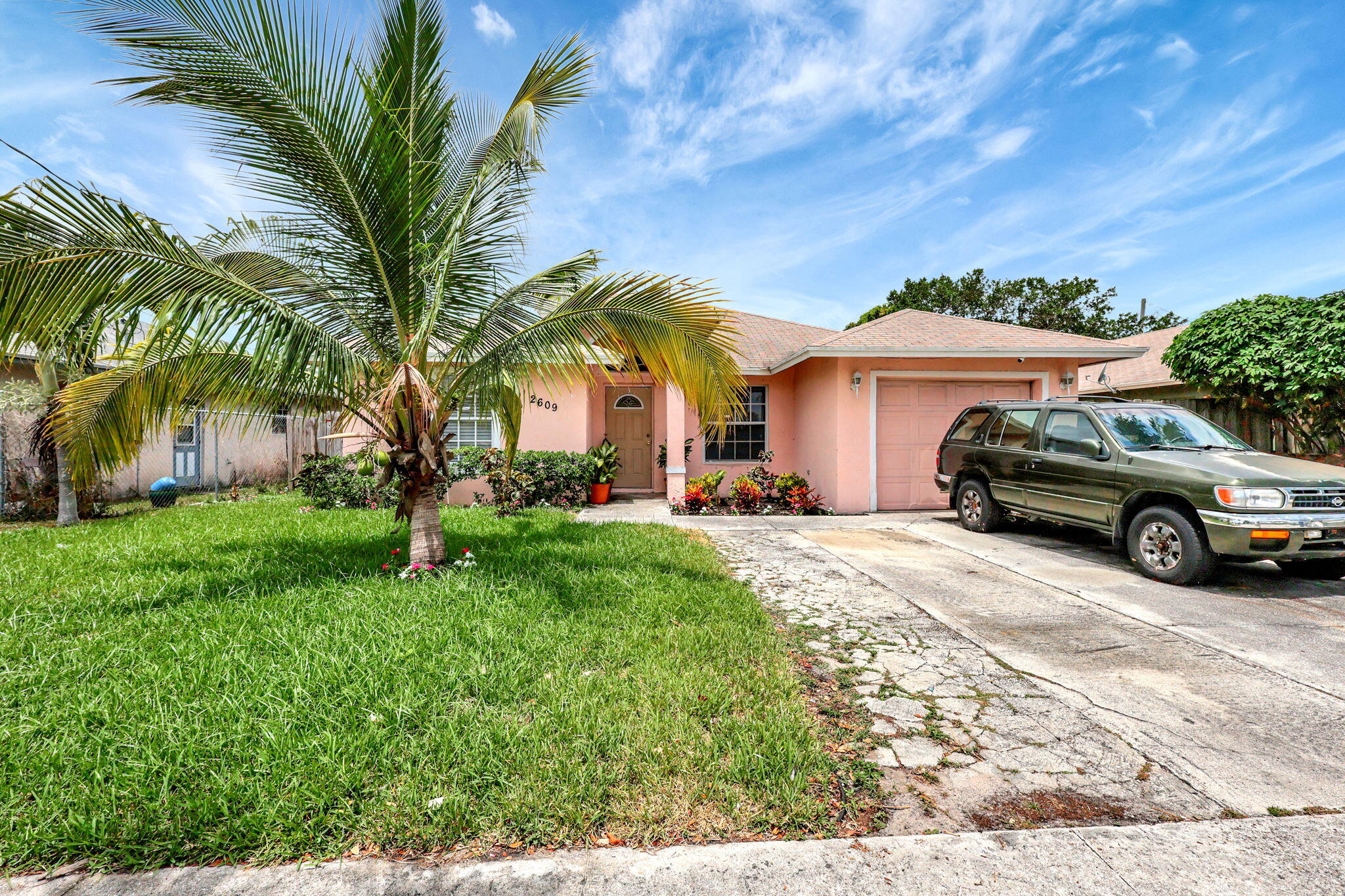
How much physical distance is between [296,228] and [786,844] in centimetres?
575

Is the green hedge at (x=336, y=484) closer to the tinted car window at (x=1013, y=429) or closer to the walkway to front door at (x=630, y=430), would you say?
the walkway to front door at (x=630, y=430)

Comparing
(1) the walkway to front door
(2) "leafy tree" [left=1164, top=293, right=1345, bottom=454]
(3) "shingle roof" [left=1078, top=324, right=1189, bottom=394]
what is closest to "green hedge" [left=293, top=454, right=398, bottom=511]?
(1) the walkway to front door

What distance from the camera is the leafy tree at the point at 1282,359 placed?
29.5ft

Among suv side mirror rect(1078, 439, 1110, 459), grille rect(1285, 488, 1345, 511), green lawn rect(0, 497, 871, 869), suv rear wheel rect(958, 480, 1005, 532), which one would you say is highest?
suv side mirror rect(1078, 439, 1110, 459)

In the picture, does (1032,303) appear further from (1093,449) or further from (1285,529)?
(1285,529)

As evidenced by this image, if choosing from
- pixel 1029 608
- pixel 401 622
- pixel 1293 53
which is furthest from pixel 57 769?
pixel 1293 53

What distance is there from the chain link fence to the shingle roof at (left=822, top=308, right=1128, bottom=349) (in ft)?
28.8

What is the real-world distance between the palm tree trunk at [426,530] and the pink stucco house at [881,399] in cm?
447

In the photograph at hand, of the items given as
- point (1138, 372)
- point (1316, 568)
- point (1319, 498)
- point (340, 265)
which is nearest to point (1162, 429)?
point (1319, 498)

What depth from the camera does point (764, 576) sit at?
5.63m

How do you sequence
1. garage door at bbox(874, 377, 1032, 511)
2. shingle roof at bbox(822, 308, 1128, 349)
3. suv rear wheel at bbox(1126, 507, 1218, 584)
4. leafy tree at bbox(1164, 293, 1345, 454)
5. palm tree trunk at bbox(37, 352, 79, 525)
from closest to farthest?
suv rear wheel at bbox(1126, 507, 1218, 584), palm tree trunk at bbox(37, 352, 79, 525), leafy tree at bbox(1164, 293, 1345, 454), shingle roof at bbox(822, 308, 1128, 349), garage door at bbox(874, 377, 1032, 511)

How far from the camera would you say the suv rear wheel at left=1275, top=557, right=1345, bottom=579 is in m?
5.56

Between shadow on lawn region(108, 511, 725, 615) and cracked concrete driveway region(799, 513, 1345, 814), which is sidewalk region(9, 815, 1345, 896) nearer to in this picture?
cracked concrete driveway region(799, 513, 1345, 814)

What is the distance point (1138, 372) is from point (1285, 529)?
1117 centimetres
